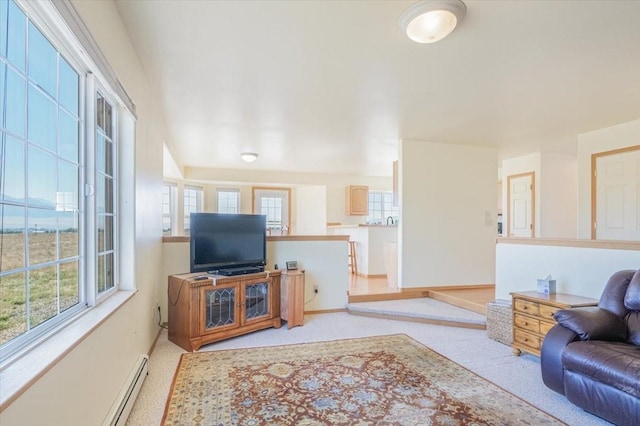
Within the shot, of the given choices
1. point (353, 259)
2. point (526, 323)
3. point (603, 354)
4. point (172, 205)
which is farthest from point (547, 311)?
point (172, 205)

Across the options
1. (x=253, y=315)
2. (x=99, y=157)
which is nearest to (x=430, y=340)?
(x=253, y=315)

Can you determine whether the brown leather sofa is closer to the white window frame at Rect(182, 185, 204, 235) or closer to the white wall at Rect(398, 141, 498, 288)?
the white wall at Rect(398, 141, 498, 288)

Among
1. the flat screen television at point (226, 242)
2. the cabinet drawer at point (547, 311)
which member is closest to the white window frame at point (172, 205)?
the flat screen television at point (226, 242)

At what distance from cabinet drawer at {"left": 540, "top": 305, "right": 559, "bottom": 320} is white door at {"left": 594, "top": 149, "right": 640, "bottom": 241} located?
231cm

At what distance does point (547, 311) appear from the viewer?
9.74 ft

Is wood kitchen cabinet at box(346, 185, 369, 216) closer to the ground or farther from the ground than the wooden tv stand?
farther from the ground

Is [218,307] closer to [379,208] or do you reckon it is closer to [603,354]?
[603,354]

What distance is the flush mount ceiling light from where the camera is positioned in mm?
1930

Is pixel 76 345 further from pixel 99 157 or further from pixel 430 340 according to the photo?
pixel 430 340

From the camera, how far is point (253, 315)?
12.3 ft

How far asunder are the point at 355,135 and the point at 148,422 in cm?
403

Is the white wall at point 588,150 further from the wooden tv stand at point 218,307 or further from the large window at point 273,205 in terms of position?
the large window at point 273,205

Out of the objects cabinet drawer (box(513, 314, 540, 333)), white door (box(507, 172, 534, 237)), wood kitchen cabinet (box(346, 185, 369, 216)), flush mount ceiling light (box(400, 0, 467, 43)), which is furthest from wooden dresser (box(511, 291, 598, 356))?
wood kitchen cabinet (box(346, 185, 369, 216))

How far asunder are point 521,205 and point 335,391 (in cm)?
556
